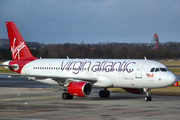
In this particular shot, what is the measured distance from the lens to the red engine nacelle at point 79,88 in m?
23.4

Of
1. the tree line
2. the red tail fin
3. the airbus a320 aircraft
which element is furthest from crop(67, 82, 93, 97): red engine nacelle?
the tree line

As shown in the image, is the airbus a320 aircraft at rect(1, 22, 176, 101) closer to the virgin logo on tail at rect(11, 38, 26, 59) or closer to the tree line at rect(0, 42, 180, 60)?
the virgin logo on tail at rect(11, 38, 26, 59)

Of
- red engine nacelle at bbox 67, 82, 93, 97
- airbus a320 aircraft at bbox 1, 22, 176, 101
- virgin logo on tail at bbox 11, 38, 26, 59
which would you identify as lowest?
red engine nacelle at bbox 67, 82, 93, 97

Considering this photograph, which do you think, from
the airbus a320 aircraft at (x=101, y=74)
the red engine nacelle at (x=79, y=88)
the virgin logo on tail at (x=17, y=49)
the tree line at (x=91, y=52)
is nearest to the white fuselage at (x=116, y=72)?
the airbus a320 aircraft at (x=101, y=74)

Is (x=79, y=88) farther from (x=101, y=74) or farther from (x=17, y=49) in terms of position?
(x=17, y=49)

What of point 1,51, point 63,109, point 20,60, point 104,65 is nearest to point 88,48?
point 1,51

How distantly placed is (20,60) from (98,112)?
1503 centimetres

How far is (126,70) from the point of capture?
24.4 meters

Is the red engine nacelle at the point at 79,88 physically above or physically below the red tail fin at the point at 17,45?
below

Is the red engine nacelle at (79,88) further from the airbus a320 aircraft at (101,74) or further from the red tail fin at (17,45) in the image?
the red tail fin at (17,45)

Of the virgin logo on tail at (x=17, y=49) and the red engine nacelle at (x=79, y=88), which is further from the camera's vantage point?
the virgin logo on tail at (x=17, y=49)

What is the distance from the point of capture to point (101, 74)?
2541cm

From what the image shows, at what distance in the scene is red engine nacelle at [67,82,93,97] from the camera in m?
23.4

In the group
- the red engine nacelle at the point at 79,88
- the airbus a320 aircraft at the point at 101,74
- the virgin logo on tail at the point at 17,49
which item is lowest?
the red engine nacelle at the point at 79,88
